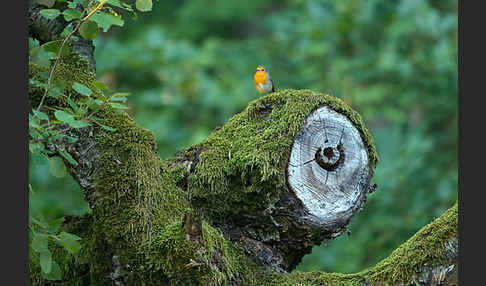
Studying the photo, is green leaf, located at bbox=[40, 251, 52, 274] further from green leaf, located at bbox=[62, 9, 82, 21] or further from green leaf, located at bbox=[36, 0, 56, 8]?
green leaf, located at bbox=[36, 0, 56, 8]

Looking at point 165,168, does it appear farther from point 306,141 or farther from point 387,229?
point 387,229

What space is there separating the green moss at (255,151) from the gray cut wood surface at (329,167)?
5 centimetres

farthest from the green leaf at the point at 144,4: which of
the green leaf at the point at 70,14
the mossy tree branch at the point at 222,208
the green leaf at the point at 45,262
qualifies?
the green leaf at the point at 45,262

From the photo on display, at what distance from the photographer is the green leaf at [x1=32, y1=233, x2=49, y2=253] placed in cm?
236

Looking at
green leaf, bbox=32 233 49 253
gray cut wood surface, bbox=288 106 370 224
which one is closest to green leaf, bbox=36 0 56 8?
green leaf, bbox=32 233 49 253

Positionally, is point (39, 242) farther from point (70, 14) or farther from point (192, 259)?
point (70, 14)

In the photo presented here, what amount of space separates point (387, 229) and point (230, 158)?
6.39 metres

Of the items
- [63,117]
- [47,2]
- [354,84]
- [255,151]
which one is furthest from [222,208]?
[354,84]

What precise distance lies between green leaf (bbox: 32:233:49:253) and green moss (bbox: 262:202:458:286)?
1080 mm

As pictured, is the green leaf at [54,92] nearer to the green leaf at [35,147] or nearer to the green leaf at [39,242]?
the green leaf at [35,147]

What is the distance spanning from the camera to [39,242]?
2.38m

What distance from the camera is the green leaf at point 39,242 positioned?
7.75 feet

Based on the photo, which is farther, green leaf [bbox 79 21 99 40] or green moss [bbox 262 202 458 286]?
green moss [bbox 262 202 458 286]

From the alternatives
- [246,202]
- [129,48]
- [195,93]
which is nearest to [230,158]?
[246,202]
